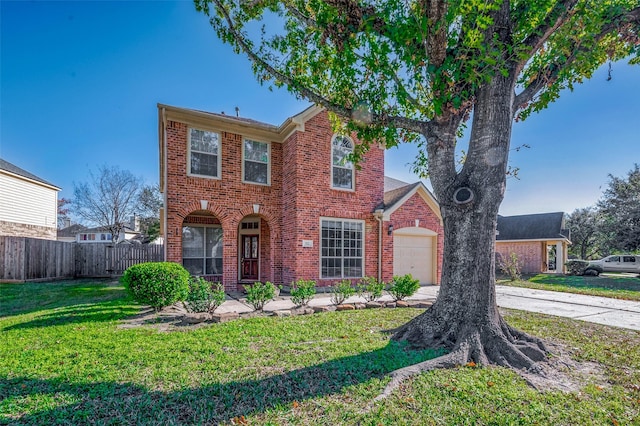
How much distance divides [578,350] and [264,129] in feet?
34.7

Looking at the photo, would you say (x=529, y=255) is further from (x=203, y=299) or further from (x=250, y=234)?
(x=203, y=299)

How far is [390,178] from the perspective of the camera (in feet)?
64.1

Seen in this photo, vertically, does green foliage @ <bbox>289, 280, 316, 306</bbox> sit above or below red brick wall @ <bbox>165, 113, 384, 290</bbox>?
below

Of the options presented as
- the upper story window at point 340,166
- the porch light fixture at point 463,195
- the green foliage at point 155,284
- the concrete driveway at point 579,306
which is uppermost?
the upper story window at point 340,166

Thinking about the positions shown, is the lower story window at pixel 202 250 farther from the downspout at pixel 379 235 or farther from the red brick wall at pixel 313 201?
the downspout at pixel 379 235

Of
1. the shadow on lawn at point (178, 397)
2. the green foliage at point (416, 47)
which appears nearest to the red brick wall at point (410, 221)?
the green foliage at point (416, 47)

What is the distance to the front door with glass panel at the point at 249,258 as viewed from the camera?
13732 mm

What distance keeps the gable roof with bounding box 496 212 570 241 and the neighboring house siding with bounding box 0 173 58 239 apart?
3310 centimetres

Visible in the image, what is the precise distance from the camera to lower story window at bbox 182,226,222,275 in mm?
13102

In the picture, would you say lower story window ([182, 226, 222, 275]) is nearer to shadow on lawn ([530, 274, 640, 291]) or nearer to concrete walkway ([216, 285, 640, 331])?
concrete walkway ([216, 285, 640, 331])

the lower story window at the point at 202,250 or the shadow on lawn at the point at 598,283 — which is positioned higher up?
the lower story window at the point at 202,250

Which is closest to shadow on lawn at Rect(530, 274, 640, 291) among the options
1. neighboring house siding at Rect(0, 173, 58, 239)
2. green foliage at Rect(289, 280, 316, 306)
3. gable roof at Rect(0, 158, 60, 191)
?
green foliage at Rect(289, 280, 316, 306)

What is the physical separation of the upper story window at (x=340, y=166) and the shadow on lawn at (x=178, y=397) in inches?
345

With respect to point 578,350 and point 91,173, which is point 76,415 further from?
point 91,173
